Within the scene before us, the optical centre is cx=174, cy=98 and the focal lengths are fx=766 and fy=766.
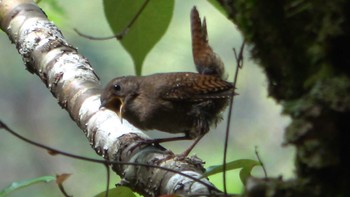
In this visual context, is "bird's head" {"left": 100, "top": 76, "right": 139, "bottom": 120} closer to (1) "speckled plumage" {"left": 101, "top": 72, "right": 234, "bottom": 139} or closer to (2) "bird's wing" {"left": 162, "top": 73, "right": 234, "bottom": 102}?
(1) "speckled plumage" {"left": 101, "top": 72, "right": 234, "bottom": 139}

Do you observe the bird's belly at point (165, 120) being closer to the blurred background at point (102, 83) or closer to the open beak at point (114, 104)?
the open beak at point (114, 104)

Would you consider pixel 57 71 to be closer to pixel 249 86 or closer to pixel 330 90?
pixel 330 90

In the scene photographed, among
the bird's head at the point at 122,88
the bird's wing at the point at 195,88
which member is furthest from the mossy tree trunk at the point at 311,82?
the bird's wing at the point at 195,88

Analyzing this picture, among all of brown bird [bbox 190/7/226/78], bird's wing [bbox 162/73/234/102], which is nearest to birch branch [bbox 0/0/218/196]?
bird's wing [bbox 162/73/234/102]

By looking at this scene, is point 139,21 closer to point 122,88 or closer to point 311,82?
point 311,82

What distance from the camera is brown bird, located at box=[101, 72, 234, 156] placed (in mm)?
3023

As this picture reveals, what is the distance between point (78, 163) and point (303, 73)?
21.9 ft

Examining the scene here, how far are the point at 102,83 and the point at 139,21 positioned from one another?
4933mm

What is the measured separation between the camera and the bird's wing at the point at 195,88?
10.3ft

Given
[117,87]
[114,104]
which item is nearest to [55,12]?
[117,87]

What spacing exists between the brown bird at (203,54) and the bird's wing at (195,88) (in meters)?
0.20

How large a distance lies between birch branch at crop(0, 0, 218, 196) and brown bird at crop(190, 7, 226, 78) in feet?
3.13

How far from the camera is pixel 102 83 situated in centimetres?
661

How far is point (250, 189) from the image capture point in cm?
93
